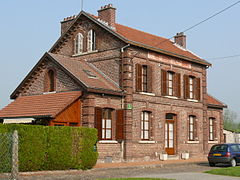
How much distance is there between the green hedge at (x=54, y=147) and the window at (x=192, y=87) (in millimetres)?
11537

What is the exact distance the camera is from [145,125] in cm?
2428

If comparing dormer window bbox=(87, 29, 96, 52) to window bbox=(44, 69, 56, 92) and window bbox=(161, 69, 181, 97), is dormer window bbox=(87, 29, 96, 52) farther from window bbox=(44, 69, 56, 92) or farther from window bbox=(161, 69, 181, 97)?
window bbox=(161, 69, 181, 97)

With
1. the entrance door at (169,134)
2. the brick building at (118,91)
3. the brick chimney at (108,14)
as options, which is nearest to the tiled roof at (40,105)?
the brick building at (118,91)

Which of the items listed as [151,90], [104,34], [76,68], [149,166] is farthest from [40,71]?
[149,166]

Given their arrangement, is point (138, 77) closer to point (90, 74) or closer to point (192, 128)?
point (90, 74)

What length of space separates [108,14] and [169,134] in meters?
8.70

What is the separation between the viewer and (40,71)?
23.9 m

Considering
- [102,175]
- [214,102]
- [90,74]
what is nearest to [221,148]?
[90,74]

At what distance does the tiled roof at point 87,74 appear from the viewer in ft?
70.4

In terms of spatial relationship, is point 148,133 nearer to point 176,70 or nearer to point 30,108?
point 176,70

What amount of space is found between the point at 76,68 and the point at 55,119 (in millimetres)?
4159

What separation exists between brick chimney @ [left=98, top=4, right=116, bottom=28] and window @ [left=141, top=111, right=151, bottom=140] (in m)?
5.93

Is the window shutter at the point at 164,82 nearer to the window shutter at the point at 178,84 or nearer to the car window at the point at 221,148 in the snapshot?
the window shutter at the point at 178,84

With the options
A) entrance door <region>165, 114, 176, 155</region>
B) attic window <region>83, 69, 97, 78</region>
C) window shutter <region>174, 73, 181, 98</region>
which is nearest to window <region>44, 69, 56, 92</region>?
attic window <region>83, 69, 97, 78</region>
